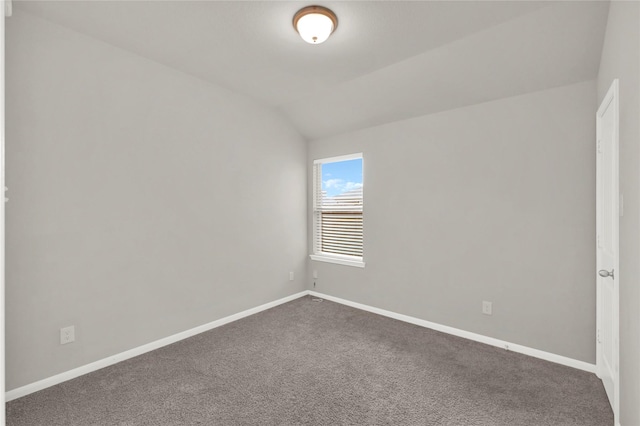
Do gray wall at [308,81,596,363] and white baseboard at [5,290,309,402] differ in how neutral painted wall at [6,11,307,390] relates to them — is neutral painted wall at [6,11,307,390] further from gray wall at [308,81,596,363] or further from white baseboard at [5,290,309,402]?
gray wall at [308,81,596,363]

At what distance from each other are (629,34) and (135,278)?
3723mm

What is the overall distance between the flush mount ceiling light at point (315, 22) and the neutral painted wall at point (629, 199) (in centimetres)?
163

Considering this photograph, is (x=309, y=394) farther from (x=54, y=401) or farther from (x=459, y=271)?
(x=459, y=271)

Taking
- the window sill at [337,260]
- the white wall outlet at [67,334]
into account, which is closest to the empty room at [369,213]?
the white wall outlet at [67,334]

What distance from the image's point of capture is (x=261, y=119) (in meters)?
3.93

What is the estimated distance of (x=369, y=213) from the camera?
3.99 m

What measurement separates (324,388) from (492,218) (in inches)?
85.9

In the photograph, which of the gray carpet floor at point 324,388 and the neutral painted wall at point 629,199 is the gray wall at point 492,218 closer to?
the gray carpet floor at point 324,388

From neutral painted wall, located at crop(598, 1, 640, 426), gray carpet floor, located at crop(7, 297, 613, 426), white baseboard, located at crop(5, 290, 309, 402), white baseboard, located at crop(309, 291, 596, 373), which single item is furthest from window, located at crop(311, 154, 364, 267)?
neutral painted wall, located at crop(598, 1, 640, 426)

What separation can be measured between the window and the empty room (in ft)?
1.18

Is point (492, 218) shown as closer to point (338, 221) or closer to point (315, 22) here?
point (338, 221)

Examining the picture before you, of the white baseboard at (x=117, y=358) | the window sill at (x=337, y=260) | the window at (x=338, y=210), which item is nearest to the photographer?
the white baseboard at (x=117, y=358)

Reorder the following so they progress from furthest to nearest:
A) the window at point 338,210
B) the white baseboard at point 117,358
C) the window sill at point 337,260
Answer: the window at point 338,210 < the window sill at point 337,260 < the white baseboard at point 117,358

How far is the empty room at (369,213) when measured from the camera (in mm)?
2086
